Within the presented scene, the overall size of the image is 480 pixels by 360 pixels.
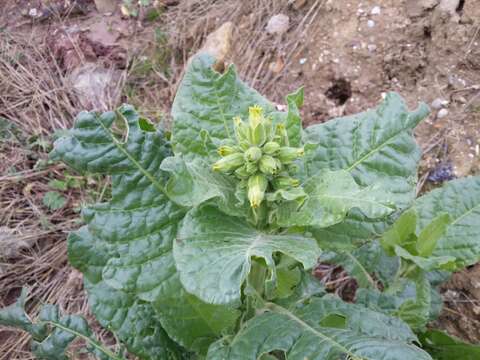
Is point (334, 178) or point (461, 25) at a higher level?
point (334, 178)

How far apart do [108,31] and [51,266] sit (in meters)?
1.86

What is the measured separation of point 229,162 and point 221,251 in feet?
0.74

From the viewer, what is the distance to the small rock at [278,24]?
11.7 ft

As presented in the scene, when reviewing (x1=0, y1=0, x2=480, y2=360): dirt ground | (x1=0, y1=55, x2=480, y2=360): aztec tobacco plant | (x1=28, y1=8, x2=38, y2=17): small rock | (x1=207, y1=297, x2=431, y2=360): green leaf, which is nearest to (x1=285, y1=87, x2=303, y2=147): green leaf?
(x1=0, y1=55, x2=480, y2=360): aztec tobacco plant

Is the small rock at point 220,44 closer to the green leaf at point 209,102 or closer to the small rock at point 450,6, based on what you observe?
the small rock at point 450,6

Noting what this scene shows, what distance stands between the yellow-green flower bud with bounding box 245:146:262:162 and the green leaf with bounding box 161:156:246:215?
0.11 metres

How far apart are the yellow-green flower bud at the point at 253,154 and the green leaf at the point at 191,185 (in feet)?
0.37

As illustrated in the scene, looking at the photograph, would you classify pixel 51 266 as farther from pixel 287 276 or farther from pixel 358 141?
pixel 358 141

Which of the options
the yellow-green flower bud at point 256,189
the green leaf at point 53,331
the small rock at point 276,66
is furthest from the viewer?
the small rock at point 276,66

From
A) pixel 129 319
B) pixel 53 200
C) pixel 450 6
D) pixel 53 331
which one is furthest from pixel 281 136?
pixel 53 200

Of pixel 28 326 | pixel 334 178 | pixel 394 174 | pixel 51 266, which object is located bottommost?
pixel 51 266

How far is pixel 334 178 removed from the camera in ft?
4.63

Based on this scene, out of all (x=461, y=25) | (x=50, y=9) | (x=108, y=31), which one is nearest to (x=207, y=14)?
(x=108, y=31)

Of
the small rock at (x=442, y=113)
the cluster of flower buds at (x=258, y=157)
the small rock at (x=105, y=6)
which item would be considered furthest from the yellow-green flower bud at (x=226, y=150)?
the small rock at (x=105, y=6)
